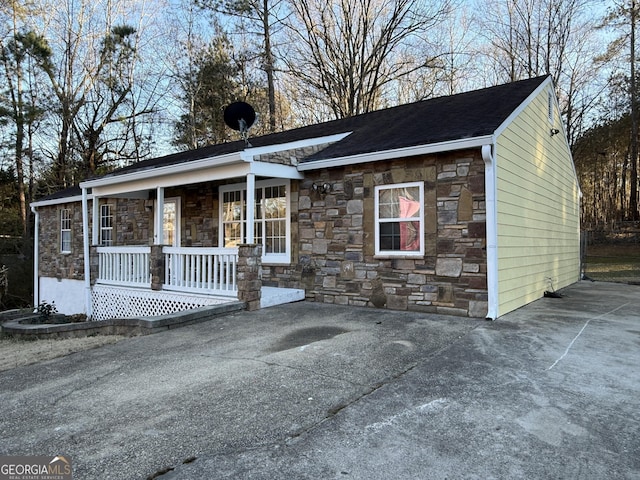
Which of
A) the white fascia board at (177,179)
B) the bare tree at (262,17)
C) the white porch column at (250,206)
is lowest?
the white porch column at (250,206)

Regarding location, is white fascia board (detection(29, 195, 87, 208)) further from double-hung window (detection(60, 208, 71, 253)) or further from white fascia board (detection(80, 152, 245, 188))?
white fascia board (detection(80, 152, 245, 188))

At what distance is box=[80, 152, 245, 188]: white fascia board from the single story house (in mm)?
43

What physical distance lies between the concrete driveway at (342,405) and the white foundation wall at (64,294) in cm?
801

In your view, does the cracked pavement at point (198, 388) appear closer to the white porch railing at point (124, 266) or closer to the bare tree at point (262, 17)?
the white porch railing at point (124, 266)

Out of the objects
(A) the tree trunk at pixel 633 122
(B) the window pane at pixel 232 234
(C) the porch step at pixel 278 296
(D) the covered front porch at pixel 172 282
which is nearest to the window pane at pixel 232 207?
(B) the window pane at pixel 232 234

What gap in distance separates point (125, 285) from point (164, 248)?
1625 mm

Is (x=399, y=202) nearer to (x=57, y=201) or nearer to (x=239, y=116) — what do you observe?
(x=239, y=116)

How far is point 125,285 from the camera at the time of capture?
9492 mm

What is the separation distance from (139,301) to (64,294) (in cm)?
568

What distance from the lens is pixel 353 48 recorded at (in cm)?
1944

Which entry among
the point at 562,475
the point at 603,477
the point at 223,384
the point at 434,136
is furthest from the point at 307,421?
the point at 434,136

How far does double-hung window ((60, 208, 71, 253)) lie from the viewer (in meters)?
13.7

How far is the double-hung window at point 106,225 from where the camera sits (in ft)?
41.6

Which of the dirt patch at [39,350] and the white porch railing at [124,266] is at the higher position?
the white porch railing at [124,266]
